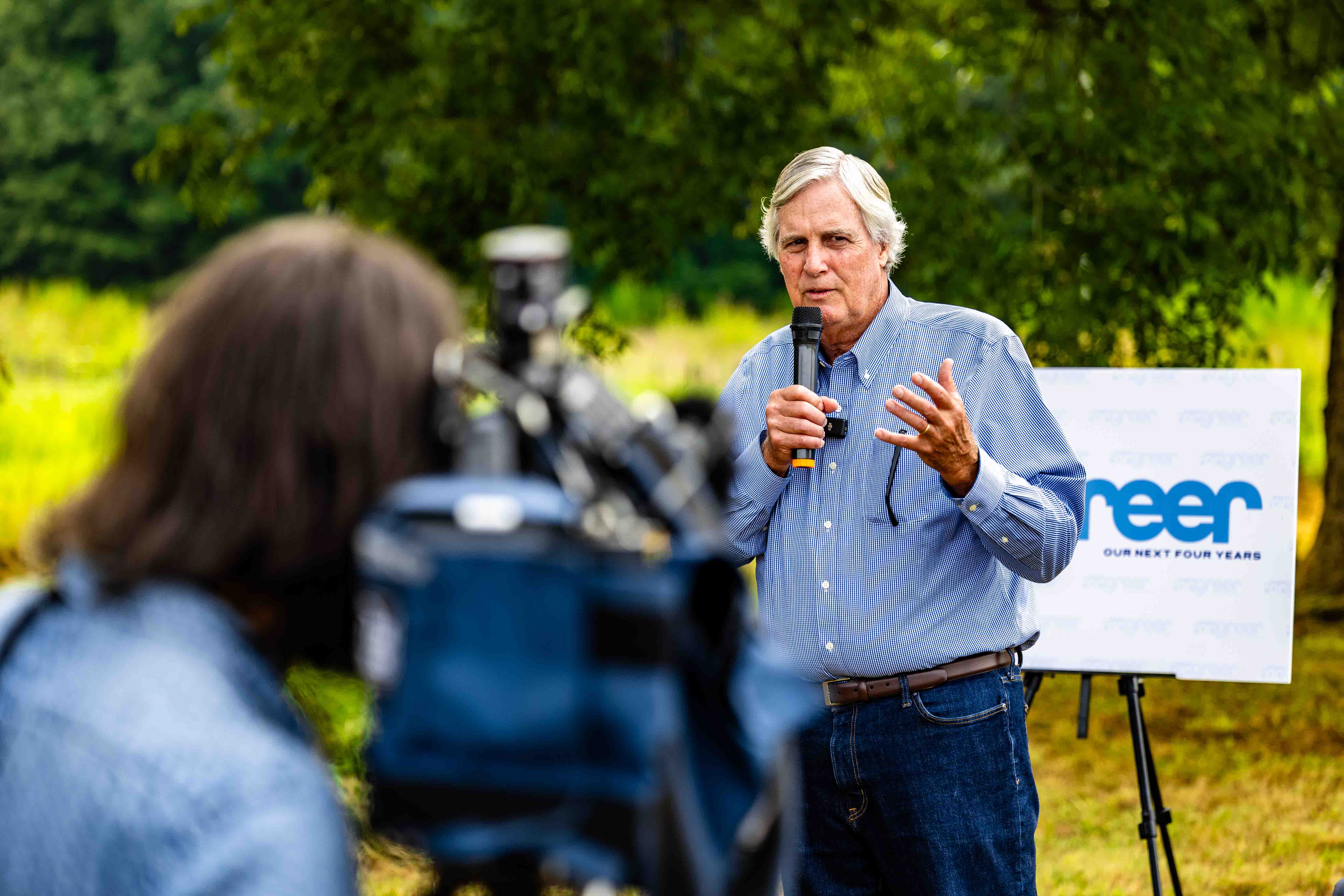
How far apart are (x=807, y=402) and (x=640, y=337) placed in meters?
15.9

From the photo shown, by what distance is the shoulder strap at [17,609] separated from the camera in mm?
960

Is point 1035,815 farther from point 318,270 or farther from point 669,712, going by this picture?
point 318,270

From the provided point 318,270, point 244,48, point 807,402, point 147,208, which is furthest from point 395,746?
point 147,208

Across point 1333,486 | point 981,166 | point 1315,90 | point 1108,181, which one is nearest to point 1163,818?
point 1108,181

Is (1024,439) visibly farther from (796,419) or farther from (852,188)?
(852,188)

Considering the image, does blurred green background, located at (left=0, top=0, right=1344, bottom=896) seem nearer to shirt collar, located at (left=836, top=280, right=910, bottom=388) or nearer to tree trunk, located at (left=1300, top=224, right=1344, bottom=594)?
tree trunk, located at (left=1300, top=224, right=1344, bottom=594)

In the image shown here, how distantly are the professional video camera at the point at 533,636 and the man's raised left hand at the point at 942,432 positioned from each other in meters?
1.19

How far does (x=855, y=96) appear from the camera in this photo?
26.8ft

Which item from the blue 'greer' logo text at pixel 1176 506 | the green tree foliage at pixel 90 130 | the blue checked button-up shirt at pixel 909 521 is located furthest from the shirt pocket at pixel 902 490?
the green tree foliage at pixel 90 130

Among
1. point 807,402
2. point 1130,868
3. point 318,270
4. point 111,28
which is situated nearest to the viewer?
point 318,270

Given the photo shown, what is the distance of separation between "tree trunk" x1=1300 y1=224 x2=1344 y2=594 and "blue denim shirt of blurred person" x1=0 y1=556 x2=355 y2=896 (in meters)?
8.76

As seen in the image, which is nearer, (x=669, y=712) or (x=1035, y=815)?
(x=669, y=712)

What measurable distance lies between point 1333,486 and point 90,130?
20.3 metres

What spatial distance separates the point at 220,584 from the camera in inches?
38.5
